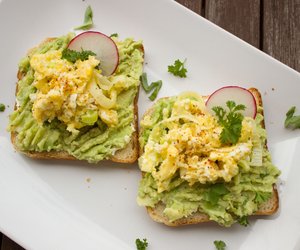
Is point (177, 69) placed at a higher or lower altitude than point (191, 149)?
higher

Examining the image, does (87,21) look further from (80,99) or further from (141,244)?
(141,244)

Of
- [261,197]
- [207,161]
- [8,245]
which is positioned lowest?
[8,245]

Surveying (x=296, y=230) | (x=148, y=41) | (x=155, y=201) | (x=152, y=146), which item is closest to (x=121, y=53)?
(x=148, y=41)

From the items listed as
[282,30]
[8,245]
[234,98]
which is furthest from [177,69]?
[8,245]

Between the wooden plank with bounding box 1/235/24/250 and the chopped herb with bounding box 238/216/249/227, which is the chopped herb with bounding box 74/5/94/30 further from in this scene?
the chopped herb with bounding box 238/216/249/227

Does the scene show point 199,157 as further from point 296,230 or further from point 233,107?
point 296,230

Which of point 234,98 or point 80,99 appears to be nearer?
point 80,99

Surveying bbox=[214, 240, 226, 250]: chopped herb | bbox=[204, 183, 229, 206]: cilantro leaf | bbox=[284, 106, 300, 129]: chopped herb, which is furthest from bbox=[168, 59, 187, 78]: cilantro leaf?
bbox=[214, 240, 226, 250]: chopped herb
